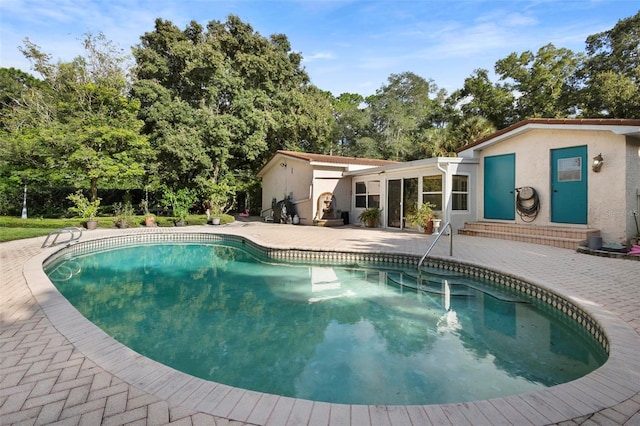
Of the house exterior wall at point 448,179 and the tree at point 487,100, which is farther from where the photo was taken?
the tree at point 487,100

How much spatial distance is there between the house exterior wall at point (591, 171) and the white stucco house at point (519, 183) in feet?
0.06

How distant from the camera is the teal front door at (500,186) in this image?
10.8 metres

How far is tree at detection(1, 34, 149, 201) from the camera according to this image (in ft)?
48.1

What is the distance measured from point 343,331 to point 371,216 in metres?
9.75

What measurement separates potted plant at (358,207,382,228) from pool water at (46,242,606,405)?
A: 20.4 ft

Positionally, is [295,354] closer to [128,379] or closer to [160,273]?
[128,379]

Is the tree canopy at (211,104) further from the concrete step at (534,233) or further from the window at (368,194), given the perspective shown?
the concrete step at (534,233)

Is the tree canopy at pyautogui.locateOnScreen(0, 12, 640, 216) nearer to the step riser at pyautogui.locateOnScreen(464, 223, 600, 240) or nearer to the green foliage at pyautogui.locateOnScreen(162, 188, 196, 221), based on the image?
the green foliage at pyautogui.locateOnScreen(162, 188, 196, 221)

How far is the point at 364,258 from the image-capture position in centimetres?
827

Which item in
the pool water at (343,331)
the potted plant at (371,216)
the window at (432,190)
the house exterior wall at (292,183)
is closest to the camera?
the pool water at (343,331)

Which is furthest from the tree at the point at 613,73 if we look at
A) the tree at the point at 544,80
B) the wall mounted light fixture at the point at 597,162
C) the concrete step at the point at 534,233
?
the concrete step at the point at 534,233

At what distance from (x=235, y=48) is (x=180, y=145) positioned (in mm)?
8770

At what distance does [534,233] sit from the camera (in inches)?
378

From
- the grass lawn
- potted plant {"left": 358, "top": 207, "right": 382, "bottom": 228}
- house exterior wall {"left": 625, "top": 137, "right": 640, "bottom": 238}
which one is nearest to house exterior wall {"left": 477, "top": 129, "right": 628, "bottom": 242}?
house exterior wall {"left": 625, "top": 137, "right": 640, "bottom": 238}
